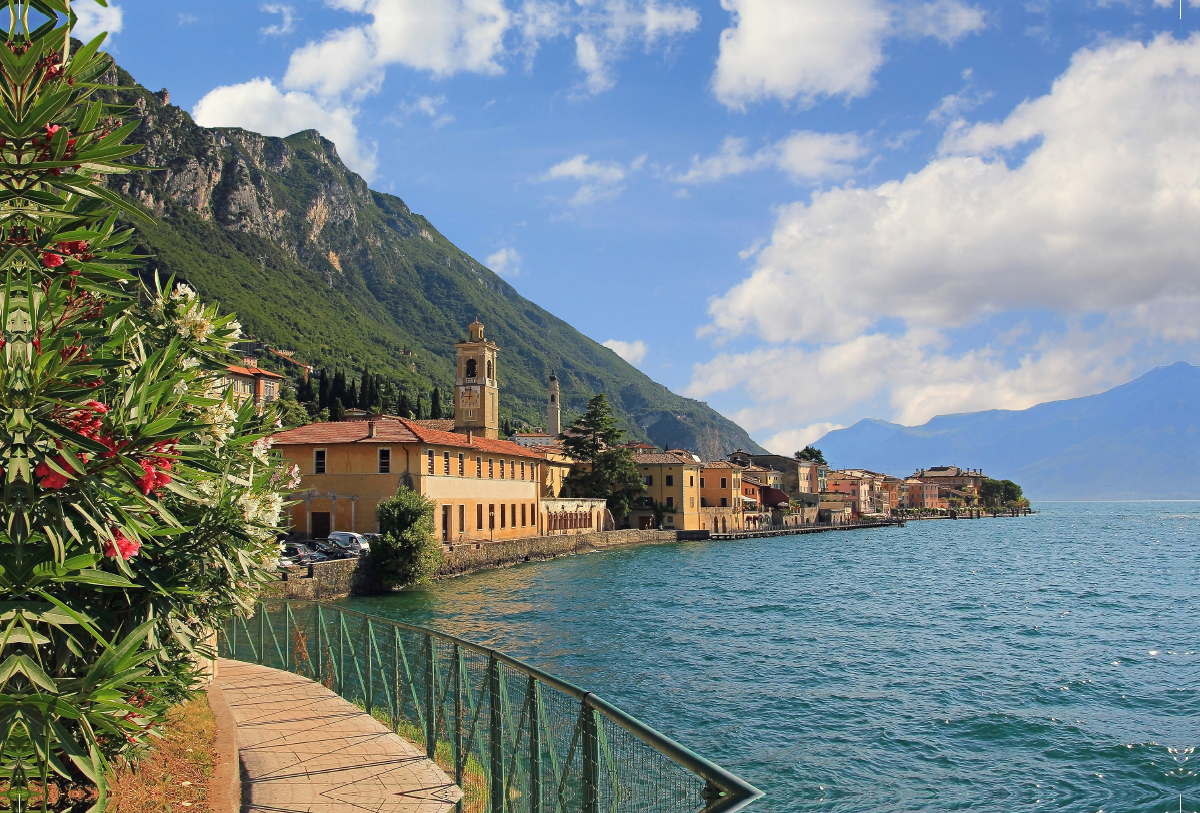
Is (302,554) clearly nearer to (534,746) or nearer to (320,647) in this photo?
(320,647)

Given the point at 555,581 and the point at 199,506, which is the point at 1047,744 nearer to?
the point at 199,506

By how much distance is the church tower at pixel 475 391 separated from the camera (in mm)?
77688

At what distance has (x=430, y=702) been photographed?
33.0 ft

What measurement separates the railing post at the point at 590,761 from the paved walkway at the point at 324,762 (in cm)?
250

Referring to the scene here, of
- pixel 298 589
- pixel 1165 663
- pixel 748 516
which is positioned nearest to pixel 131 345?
pixel 298 589

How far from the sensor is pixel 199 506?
7.89 meters

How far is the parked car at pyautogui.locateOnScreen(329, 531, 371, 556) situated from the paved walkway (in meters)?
28.2

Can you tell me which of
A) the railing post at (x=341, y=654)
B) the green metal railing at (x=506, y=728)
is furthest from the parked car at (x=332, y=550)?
the railing post at (x=341, y=654)

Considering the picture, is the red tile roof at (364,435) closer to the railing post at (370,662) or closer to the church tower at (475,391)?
the church tower at (475,391)

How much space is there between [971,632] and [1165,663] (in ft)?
22.2

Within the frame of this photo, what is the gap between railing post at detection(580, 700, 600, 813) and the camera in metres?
6.12

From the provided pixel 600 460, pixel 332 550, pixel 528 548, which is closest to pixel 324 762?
pixel 332 550

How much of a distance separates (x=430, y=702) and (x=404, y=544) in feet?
101

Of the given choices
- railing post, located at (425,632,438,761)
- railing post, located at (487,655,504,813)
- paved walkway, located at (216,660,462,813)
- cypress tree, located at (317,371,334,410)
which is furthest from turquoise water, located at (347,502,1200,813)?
cypress tree, located at (317,371,334,410)
